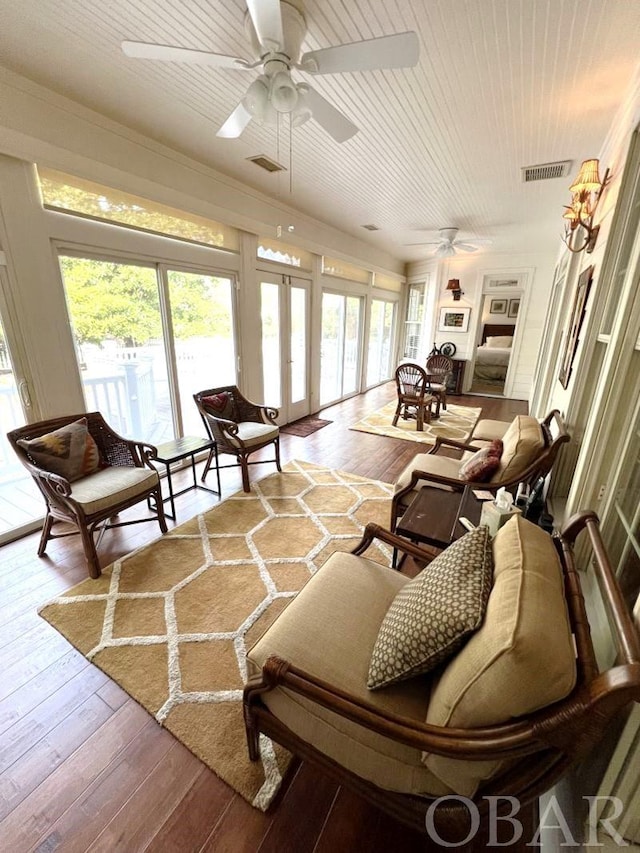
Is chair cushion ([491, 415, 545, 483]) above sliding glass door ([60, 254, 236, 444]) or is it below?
below

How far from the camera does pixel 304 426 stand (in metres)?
5.04

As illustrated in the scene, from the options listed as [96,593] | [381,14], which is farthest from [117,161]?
[96,593]

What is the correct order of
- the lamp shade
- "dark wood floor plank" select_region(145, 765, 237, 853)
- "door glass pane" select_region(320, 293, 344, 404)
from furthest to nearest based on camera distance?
"door glass pane" select_region(320, 293, 344, 404), the lamp shade, "dark wood floor plank" select_region(145, 765, 237, 853)

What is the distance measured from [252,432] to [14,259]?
6.64 feet

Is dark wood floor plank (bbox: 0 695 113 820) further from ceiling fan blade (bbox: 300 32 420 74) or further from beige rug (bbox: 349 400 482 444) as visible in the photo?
beige rug (bbox: 349 400 482 444)

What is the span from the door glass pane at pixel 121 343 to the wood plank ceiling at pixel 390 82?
1.06 metres

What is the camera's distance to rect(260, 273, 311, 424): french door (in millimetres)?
4402

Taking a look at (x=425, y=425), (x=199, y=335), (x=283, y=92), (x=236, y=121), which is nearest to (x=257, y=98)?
(x=283, y=92)

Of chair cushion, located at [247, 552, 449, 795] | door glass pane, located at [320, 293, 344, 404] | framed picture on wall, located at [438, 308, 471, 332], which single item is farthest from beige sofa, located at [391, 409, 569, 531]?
framed picture on wall, located at [438, 308, 471, 332]

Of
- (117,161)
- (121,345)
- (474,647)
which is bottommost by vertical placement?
(474,647)

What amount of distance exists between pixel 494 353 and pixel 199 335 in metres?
6.61

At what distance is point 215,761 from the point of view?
1.25 metres

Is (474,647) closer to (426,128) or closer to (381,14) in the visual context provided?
(381,14)

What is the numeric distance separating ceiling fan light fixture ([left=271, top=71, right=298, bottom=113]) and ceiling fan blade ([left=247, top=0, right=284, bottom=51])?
0.10 m
